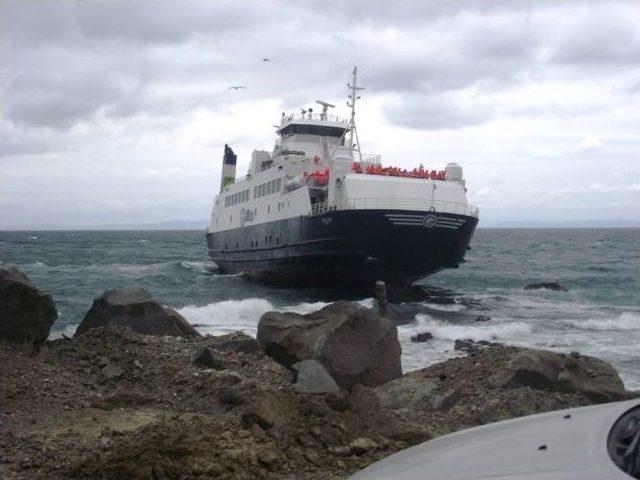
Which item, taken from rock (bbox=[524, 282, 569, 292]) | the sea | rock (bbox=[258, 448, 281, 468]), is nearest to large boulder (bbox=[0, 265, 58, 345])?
the sea

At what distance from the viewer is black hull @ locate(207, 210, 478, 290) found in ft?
77.7

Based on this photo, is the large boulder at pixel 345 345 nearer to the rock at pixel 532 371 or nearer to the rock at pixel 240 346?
the rock at pixel 240 346

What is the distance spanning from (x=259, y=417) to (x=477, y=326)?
52.8 ft

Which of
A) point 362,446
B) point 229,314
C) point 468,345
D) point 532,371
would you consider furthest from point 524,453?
point 229,314

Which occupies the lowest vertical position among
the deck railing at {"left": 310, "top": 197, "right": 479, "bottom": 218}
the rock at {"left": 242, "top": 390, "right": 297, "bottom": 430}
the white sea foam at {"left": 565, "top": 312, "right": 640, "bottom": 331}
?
the white sea foam at {"left": 565, "top": 312, "right": 640, "bottom": 331}

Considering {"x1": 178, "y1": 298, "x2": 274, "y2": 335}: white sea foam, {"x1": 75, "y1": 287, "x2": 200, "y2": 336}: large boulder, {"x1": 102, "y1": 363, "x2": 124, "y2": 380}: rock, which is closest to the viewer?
{"x1": 102, "y1": 363, "x2": 124, "y2": 380}: rock

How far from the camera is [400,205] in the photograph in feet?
80.4

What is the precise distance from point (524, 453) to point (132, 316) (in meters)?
9.58

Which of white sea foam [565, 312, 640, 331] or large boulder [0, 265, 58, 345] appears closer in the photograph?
large boulder [0, 265, 58, 345]

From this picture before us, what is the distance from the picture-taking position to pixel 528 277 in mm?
43031

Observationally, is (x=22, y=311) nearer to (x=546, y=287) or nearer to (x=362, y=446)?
(x=362, y=446)

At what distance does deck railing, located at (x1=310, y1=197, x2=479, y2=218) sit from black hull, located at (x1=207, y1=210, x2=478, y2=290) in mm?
422

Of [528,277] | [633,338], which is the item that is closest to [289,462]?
[633,338]

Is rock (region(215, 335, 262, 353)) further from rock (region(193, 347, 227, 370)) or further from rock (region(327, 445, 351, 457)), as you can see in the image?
rock (region(327, 445, 351, 457))
